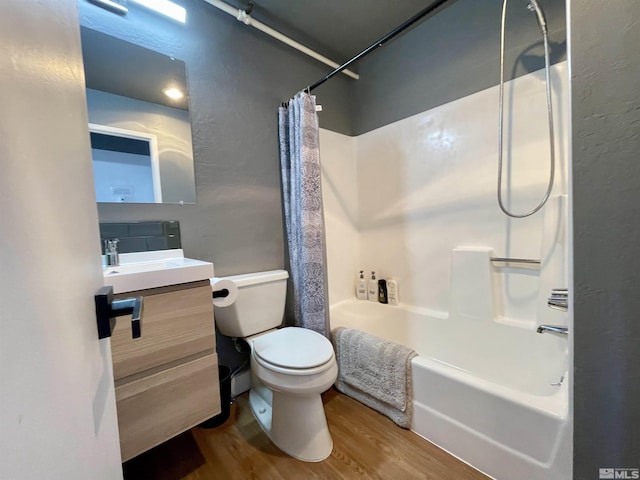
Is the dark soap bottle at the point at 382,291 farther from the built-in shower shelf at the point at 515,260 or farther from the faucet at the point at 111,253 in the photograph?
the faucet at the point at 111,253

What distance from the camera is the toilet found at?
1.14 m

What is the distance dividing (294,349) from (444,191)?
1.33 m

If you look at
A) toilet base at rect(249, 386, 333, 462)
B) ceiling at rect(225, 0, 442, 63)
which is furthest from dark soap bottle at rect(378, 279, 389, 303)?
ceiling at rect(225, 0, 442, 63)

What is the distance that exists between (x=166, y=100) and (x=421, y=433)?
207cm

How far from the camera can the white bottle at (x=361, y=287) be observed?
2.19 metres

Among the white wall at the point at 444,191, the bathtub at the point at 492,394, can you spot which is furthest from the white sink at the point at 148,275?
the white wall at the point at 444,191

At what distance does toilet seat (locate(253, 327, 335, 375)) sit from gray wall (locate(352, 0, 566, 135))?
1627 millimetres

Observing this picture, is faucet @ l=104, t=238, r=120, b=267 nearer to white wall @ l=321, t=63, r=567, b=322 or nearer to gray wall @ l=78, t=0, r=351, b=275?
gray wall @ l=78, t=0, r=351, b=275

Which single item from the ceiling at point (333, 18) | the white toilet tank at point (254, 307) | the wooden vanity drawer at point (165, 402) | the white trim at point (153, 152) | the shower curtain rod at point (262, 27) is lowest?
the wooden vanity drawer at point (165, 402)

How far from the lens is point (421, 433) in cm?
129

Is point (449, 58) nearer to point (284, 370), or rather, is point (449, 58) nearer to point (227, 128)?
point (227, 128)

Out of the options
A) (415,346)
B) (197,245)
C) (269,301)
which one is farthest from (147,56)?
(415,346)

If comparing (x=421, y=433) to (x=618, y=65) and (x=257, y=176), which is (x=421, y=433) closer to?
(x=618, y=65)

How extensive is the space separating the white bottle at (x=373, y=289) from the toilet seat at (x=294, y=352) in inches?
32.4
